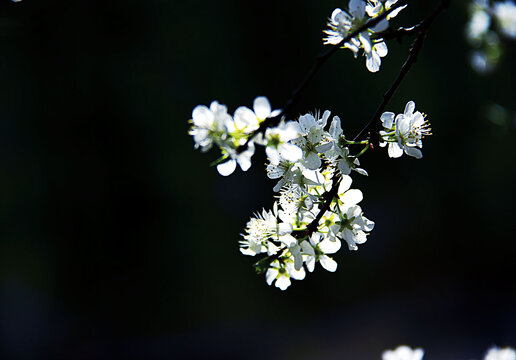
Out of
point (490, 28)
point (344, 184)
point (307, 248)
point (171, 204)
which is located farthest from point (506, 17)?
point (171, 204)

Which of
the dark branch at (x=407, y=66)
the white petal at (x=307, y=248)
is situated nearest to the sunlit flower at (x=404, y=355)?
the white petal at (x=307, y=248)

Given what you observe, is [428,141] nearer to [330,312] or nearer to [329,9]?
[329,9]

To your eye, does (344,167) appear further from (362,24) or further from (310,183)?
(362,24)

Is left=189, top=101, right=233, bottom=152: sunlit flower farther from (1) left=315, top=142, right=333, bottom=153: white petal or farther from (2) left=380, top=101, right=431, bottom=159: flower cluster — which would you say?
(2) left=380, top=101, right=431, bottom=159: flower cluster

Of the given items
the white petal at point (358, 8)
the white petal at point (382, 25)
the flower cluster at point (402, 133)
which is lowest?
the flower cluster at point (402, 133)

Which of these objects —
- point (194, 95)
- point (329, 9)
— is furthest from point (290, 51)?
point (194, 95)

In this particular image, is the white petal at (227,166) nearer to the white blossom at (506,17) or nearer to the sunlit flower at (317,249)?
the sunlit flower at (317,249)
